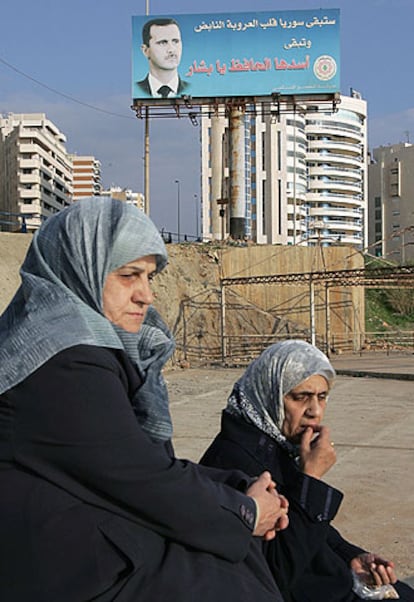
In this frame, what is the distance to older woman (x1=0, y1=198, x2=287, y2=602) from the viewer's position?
1.48 metres

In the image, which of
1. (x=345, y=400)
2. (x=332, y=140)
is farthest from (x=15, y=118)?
(x=345, y=400)

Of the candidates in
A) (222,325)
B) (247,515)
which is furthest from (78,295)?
(222,325)

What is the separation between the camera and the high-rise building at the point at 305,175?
74125 mm

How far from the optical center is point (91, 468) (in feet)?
4.89

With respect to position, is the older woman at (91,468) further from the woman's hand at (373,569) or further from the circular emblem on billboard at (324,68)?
the circular emblem on billboard at (324,68)

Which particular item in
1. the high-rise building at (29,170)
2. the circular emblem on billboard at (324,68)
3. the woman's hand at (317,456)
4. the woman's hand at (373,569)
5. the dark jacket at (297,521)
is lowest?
the woman's hand at (373,569)

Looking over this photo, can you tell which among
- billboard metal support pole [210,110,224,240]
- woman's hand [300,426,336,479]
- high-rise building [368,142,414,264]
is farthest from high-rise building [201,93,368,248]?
woman's hand [300,426,336,479]

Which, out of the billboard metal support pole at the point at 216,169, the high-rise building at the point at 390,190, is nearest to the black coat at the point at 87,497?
the billboard metal support pole at the point at 216,169

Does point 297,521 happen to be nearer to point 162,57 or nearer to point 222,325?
point 222,325

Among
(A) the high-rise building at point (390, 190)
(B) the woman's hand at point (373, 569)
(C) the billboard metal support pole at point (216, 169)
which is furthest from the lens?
(A) the high-rise building at point (390, 190)

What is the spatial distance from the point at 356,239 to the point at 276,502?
300 ft

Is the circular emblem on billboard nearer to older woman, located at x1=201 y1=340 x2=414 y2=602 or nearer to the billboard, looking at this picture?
the billboard

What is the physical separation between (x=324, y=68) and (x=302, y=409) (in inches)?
1166

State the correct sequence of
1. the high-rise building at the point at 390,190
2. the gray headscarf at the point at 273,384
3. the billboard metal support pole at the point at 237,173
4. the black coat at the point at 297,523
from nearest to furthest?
the black coat at the point at 297,523 → the gray headscarf at the point at 273,384 → the billboard metal support pole at the point at 237,173 → the high-rise building at the point at 390,190
